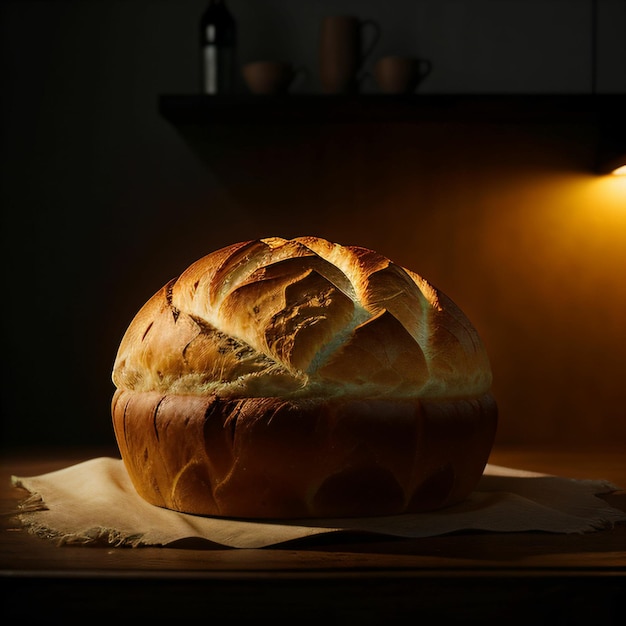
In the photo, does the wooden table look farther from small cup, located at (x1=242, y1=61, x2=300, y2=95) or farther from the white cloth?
small cup, located at (x1=242, y1=61, x2=300, y2=95)

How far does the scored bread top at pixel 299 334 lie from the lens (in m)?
Answer: 0.91

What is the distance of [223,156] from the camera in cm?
Result: 172

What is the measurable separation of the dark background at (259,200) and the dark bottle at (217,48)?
0.37 ft

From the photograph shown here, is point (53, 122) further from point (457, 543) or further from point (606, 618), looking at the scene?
point (606, 618)

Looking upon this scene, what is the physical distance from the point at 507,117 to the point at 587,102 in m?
0.15

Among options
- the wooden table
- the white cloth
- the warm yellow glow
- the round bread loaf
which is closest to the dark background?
the warm yellow glow

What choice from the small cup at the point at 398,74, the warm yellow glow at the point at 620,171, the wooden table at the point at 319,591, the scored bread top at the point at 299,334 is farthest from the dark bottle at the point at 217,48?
the wooden table at the point at 319,591

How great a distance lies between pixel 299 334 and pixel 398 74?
0.80 metres

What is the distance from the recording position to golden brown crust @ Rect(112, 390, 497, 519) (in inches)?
34.8

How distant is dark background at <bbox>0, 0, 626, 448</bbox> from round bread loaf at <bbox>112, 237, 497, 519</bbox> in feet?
2.40

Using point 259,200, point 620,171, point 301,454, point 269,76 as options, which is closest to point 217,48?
point 269,76

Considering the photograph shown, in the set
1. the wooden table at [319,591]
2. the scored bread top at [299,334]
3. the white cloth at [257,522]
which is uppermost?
the scored bread top at [299,334]

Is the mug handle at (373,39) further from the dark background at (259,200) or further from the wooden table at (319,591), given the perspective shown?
the wooden table at (319,591)

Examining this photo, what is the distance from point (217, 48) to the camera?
5.22 ft
